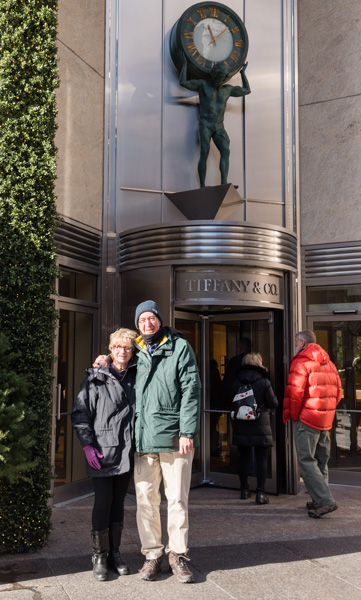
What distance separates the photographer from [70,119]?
7832 millimetres

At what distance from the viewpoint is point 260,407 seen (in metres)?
7.32

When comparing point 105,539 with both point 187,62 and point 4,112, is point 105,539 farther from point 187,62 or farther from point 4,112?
point 187,62

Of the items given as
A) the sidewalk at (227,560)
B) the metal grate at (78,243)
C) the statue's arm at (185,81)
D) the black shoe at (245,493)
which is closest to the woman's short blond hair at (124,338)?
the sidewalk at (227,560)

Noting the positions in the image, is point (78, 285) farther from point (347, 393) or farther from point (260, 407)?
point (347, 393)

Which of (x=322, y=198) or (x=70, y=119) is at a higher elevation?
(x=70, y=119)

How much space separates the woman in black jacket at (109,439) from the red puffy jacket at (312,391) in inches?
100

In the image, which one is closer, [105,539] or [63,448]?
[105,539]

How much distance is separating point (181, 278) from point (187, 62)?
3.37m

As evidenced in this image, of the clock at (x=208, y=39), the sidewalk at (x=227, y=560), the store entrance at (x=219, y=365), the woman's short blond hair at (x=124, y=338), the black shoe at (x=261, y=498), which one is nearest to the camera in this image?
the sidewalk at (x=227, y=560)

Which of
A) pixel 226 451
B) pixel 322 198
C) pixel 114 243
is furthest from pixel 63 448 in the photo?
pixel 322 198

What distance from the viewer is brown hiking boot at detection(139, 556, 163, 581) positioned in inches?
173

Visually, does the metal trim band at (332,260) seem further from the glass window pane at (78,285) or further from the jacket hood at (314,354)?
the glass window pane at (78,285)

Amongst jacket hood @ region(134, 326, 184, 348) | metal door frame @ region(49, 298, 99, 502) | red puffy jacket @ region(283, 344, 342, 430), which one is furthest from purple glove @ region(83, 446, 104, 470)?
red puffy jacket @ region(283, 344, 342, 430)

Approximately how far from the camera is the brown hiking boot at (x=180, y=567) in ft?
14.3
